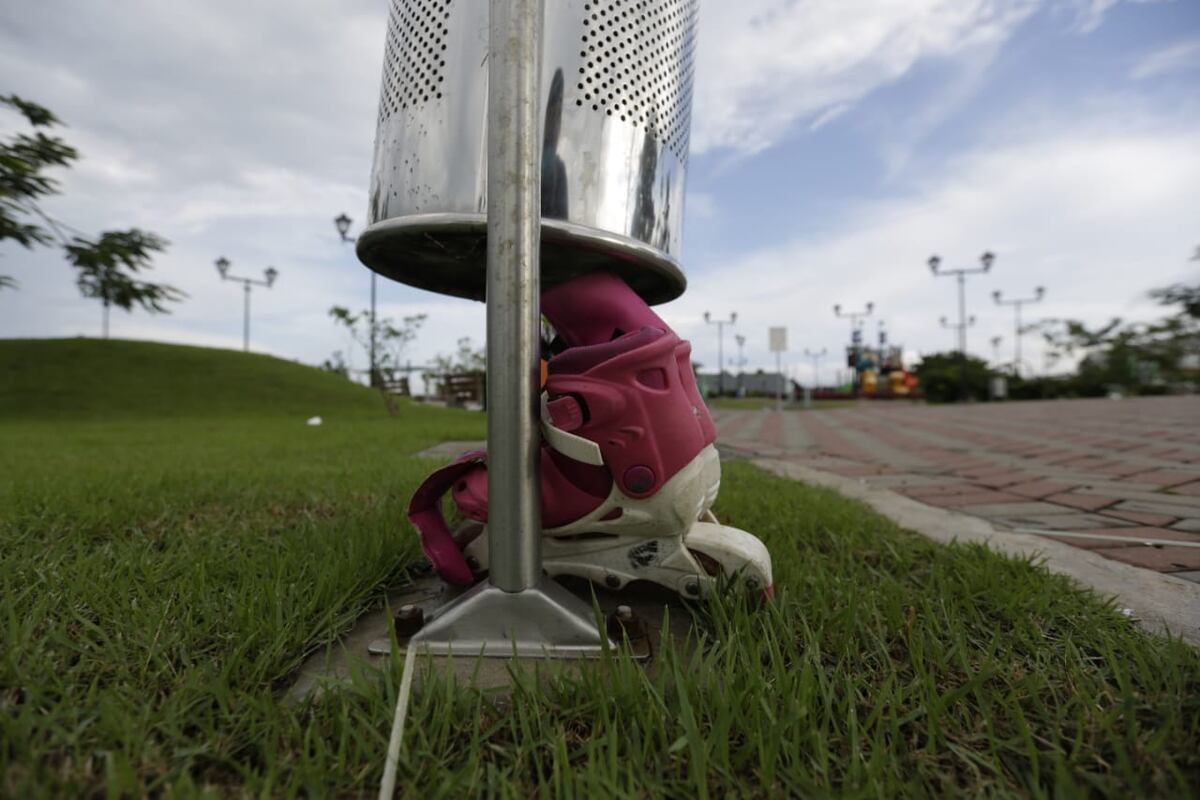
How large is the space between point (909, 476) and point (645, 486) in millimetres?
2661

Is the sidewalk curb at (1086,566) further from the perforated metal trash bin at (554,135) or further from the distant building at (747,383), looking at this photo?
the distant building at (747,383)

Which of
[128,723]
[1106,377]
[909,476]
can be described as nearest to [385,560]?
[128,723]

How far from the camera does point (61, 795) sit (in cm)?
53

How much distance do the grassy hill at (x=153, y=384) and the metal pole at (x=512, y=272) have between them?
13.4m

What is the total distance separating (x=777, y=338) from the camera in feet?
52.6

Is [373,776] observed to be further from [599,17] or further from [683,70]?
[683,70]

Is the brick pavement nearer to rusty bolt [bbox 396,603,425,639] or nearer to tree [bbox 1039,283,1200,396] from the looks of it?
rusty bolt [bbox 396,603,425,639]

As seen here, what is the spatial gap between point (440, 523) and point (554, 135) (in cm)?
73

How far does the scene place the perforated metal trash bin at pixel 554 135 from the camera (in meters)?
0.96

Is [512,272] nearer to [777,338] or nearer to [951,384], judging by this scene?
[777,338]

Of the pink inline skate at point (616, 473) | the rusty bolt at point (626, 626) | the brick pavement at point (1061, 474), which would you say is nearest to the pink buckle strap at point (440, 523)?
the pink inline skate at point (616, 473)

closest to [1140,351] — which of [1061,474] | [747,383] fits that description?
[1061,474]

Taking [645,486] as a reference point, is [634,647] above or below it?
below

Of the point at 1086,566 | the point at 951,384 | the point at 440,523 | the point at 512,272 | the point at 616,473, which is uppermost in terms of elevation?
the point at 951,384
